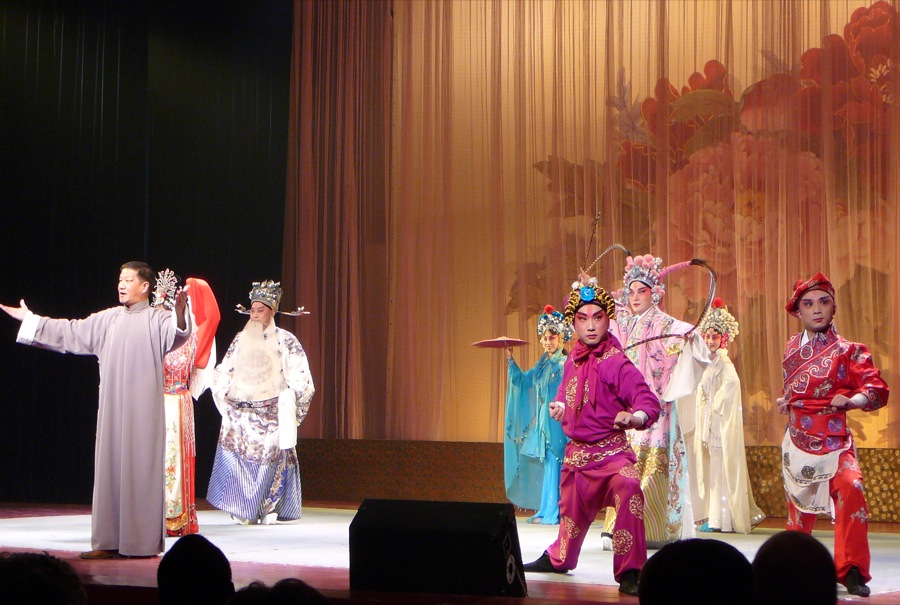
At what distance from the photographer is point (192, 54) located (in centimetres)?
1003

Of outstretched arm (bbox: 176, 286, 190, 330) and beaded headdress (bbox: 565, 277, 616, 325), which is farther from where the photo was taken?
outstretched arm (bbox: 176, 286, 190, 330)

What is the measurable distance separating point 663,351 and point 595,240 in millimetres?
3885

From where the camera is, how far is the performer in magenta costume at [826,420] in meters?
4.29

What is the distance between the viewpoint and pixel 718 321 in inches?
316

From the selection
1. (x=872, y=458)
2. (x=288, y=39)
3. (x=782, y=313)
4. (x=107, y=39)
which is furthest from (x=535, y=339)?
(x=107, y=39)

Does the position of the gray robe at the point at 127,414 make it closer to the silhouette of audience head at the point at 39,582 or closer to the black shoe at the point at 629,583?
the black shoe at the point at 629,583

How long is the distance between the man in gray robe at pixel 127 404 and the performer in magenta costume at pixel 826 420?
8.90 feet

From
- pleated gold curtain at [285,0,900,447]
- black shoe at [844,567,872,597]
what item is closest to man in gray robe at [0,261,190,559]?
black shoe at [844,567,872,597]

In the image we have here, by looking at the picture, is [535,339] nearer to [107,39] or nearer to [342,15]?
[342,15]

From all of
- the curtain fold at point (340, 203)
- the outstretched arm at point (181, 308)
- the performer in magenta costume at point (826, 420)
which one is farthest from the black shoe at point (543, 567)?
the curtain fold at point (340, 203)

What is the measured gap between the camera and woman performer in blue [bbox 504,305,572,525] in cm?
824

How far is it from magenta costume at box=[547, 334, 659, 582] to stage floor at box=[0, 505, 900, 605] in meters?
Result: 0.22

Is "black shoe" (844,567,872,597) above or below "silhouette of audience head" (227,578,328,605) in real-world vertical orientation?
below

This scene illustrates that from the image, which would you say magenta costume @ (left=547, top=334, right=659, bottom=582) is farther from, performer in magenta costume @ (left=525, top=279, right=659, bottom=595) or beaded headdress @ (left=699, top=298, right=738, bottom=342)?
beaded headdress @ (left=699, top=298, right=738, bottom=342)
